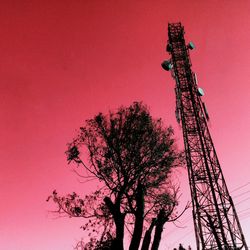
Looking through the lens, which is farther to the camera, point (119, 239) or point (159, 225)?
point (119, 239)

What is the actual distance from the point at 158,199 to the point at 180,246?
5.38 metres

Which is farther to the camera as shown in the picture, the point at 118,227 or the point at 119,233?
the point at 118,227

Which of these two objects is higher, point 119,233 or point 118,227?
point 118,227

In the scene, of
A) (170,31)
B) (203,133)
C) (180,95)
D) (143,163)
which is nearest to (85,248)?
(143,163)

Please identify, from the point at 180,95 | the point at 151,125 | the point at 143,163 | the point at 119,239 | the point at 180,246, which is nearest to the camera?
the point at 119,239

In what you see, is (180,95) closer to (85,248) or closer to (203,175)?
(203,175)

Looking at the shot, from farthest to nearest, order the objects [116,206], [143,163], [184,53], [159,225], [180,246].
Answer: [184,53] < [180,246] < [143,163] < [116,206] < [159,225]

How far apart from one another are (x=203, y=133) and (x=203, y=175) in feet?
11.9

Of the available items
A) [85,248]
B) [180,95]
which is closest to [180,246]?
[85,248]

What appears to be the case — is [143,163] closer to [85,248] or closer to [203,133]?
[85,248]

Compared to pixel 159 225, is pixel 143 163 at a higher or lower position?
higher

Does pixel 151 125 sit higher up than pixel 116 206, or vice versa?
pixel 151 125

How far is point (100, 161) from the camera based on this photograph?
484 inches

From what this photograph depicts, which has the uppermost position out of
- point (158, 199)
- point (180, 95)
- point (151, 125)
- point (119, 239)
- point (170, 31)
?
point (170, 31)
